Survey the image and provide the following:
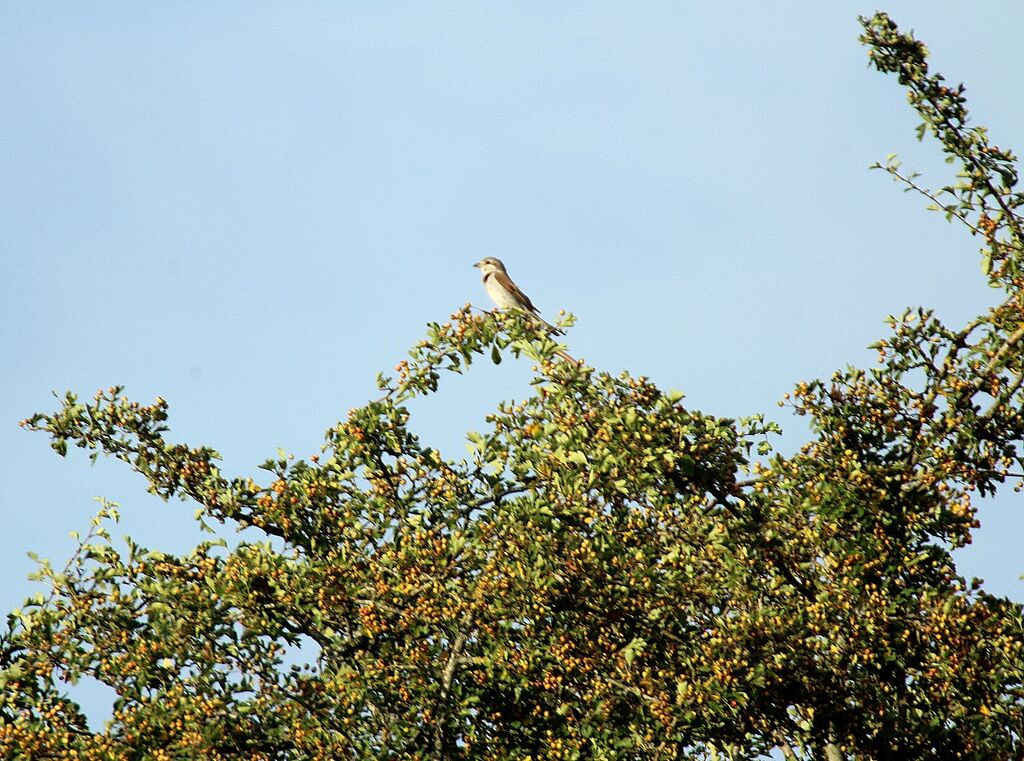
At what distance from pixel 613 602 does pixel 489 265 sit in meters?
9.83

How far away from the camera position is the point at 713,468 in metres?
10.7

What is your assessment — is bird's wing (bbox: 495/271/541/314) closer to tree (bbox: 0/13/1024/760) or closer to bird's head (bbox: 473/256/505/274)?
bird's head (bbox: 473/256/505/274)

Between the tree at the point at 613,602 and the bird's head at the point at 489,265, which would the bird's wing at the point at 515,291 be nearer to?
the bird's head at the point at 489,265

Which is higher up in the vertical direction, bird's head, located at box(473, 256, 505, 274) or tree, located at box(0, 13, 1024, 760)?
bird's head, located at box(473, 256, 505, 274)

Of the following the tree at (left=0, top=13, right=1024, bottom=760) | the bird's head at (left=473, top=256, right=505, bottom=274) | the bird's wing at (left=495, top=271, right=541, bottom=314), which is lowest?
the tree at (left=0, top=13, right=1024, bottom=760)

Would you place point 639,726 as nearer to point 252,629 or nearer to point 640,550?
point 640,550

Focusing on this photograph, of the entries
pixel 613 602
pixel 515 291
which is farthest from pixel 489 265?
pixel 613 602

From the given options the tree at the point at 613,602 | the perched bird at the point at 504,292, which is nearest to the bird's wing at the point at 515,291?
the perched bird at the point at 504,292

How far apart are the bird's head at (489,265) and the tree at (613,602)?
7696mm

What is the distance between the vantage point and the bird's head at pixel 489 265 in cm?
1897

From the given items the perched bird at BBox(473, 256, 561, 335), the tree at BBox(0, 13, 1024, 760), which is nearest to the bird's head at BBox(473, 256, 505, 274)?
the perched bird at BBox(473, 256, 561, 335)

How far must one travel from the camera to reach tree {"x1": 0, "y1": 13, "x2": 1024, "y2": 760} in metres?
9.74

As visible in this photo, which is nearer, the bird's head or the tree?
the tree

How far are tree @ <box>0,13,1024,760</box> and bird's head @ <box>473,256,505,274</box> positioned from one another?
7696 mm
